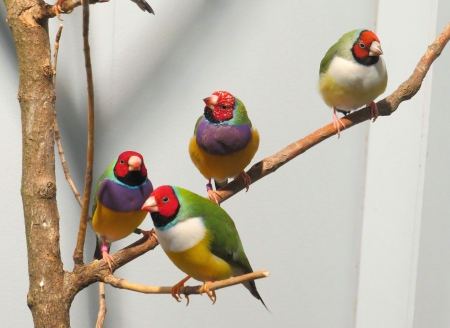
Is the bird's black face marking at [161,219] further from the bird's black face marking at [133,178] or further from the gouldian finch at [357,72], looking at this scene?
the gouldian finch at [357,72]

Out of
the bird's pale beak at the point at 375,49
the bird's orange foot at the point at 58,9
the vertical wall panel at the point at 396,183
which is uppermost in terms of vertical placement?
the bird's orange foot at the point at 58,9

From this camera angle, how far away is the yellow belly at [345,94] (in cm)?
117

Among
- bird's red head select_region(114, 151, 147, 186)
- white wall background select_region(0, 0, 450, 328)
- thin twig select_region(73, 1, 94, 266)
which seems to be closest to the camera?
thin twig select_region(73, 1, 94, 266)

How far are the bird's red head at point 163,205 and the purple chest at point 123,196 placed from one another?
14 centimetres

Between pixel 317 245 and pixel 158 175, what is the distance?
0.64 meters

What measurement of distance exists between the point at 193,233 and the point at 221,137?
24cm

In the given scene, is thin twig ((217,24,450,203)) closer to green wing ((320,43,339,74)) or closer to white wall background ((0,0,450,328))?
green wing ((320,43,339,74))

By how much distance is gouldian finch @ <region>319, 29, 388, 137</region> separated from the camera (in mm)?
1156

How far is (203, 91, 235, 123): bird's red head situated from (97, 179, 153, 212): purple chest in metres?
0.18

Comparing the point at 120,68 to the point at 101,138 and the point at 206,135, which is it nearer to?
the point at 101,138

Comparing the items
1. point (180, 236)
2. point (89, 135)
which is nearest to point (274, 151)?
point (180, 236)

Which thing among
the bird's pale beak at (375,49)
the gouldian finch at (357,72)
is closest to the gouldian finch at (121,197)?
the gouldian finch at (357,72)

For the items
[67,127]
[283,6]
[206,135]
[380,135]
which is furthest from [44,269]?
[380,135]

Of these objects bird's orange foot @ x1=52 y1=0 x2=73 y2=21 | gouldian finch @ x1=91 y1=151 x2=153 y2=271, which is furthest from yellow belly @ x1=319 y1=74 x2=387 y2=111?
bird's orange foot @ x1=52 y1=0 x2=73 y2=21
